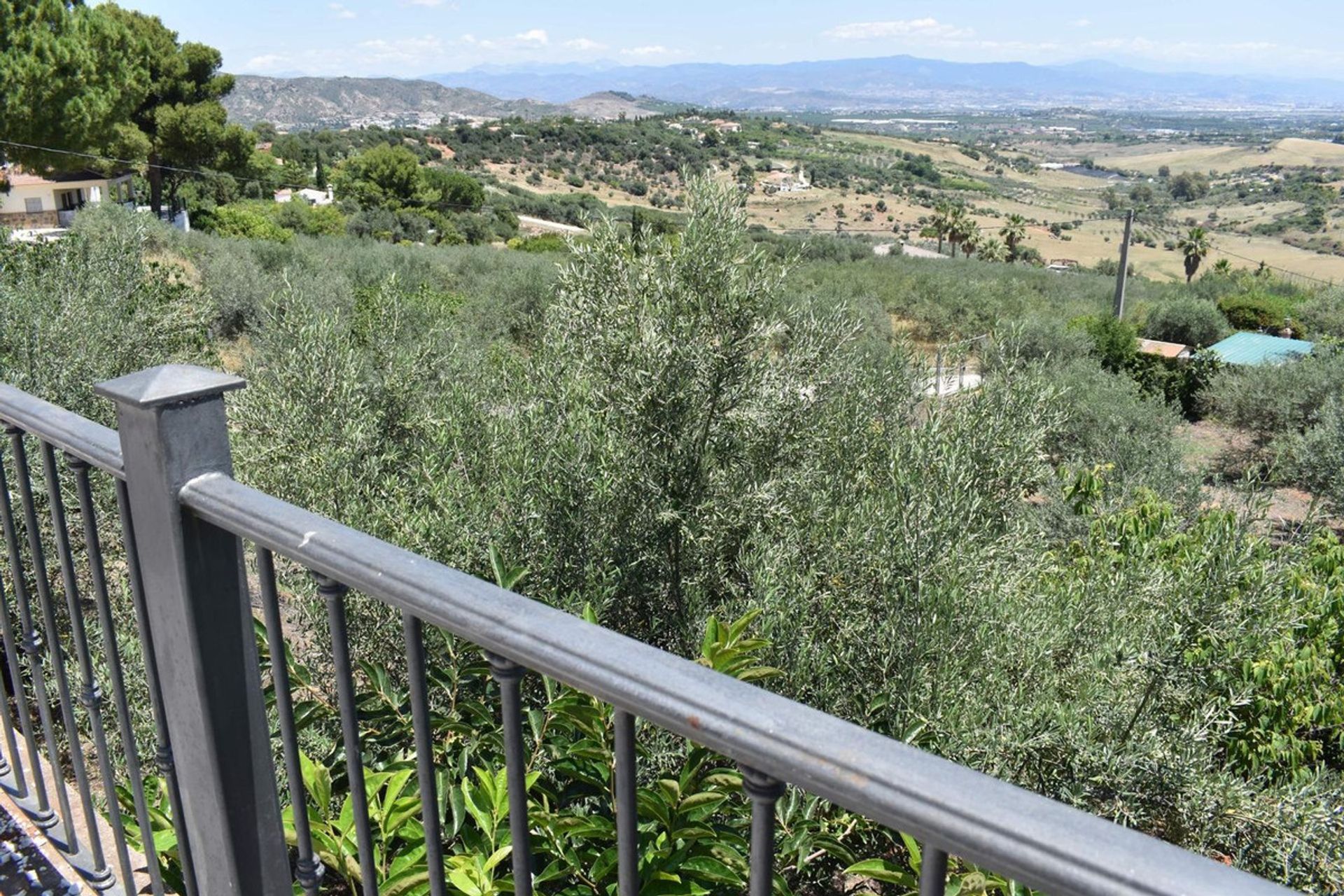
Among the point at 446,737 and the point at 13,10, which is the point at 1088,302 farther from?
the point at 446,737

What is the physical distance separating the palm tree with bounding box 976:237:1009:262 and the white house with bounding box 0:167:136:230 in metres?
39.1

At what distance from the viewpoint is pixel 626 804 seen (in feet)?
3.32

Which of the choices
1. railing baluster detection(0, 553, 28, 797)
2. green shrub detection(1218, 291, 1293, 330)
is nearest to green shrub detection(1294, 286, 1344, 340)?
green shrub detection(1218, 291, 1293, 330)

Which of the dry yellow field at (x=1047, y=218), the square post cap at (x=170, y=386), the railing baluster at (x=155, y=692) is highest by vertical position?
the square post cap at (x=170, y=386)

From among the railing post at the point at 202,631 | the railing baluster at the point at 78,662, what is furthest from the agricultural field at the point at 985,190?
the railing post at the point at 202,631

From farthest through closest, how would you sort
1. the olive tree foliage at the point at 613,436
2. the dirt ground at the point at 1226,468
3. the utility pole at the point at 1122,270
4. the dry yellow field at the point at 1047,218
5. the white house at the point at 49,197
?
the dry yellow field at the point at 1047,218 < the white house at the point at 49,197 < the utility pole at the point at 1122,270 < the dirt ground at the point at 1226,468 < the olive tree foliage at the point at 613,436

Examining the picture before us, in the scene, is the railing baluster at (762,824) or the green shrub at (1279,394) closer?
the railing baluster at (762,824)

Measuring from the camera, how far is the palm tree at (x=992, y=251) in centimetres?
4941

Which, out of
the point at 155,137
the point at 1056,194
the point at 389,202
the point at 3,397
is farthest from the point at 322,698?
the point at 1056,194

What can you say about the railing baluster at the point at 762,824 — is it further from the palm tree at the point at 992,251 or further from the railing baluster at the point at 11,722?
the palm tree at the point at 992,251

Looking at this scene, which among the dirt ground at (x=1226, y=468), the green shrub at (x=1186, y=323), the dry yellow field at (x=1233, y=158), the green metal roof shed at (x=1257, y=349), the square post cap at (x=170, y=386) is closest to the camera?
the square post cap at (x=170, y=386)

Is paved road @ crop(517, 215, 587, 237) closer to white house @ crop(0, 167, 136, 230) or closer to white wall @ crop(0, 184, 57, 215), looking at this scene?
white house @ crop(0, 167, 136, 230)

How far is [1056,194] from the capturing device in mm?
112875

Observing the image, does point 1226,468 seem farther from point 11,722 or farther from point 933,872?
point 933,872
